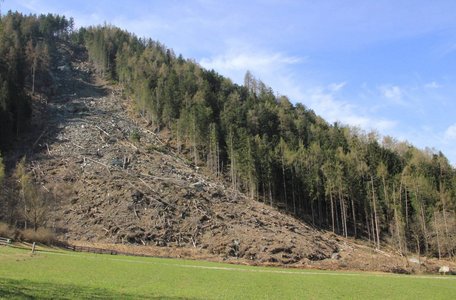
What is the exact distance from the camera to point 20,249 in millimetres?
43250

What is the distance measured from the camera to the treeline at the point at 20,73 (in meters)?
88.9

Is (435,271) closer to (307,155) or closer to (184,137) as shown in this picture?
(307,155)

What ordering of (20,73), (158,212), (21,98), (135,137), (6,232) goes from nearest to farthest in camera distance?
(6,232)
(158,212)
(135,137)
(21,98)
(20,73)

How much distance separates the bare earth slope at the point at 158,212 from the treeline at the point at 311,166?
10.6 metres

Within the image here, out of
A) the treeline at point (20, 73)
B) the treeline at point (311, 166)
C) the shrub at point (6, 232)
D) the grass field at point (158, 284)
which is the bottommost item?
the grass field at point (158, 284)

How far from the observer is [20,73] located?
369 feet

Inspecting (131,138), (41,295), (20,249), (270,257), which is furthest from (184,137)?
(41,295)

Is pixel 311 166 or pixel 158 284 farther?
pixel 311 166

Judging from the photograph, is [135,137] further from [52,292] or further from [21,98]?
[52,292]

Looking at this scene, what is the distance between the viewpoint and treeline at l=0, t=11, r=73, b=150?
88938 millimetres

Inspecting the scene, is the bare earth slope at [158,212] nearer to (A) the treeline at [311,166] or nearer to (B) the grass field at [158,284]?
(A) the treeline at [311,166]

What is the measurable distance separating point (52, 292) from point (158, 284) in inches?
389

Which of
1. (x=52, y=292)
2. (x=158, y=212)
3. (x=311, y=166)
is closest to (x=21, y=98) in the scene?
(x=158, y=212)

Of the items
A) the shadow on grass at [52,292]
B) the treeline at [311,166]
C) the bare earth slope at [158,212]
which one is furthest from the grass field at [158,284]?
the treeline at [311,166]
